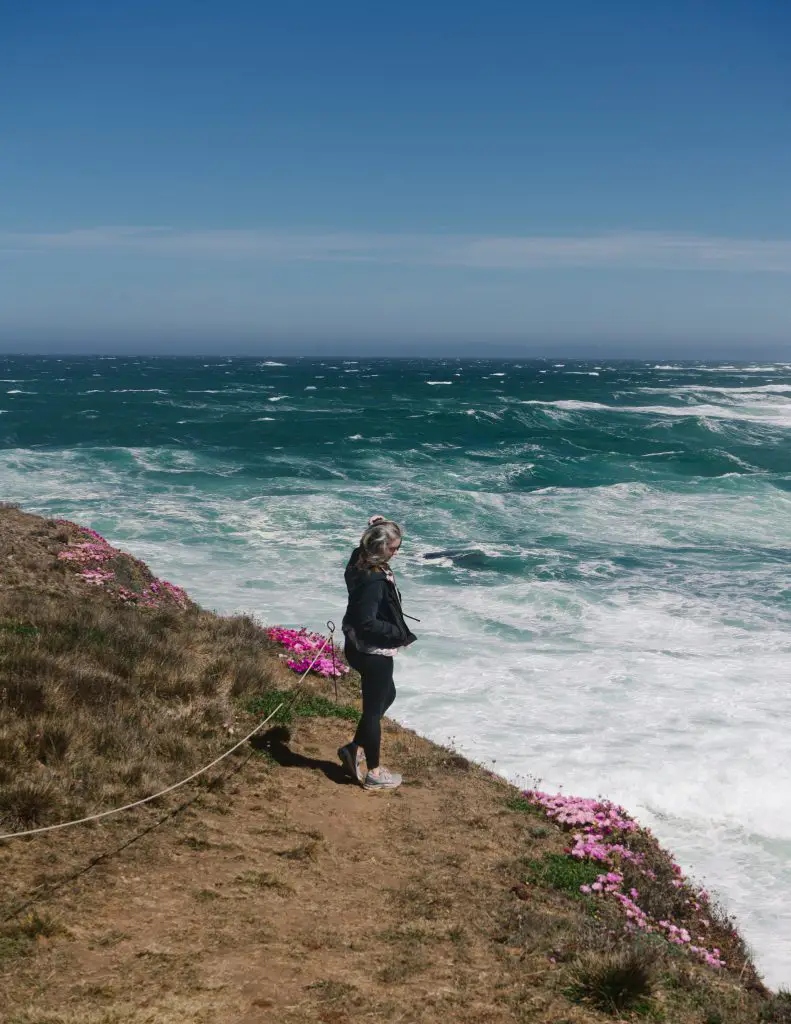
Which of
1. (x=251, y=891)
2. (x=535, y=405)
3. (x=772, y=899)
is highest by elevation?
(x=535, y=405)

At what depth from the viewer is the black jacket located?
6551mm

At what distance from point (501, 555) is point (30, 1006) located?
19.9m

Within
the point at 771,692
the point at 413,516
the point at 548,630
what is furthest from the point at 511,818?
the point at 413,516

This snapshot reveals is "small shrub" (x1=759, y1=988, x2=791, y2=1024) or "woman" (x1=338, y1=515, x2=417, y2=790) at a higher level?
"woman" (x1=338, y1=515, x2=417, y2=790)

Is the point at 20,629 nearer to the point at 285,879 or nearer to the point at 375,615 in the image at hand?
the point at 375,615

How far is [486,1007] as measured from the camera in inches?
171

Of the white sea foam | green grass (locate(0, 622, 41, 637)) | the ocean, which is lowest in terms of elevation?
the ocean

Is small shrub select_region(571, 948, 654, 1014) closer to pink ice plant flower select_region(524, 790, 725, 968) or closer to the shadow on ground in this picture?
pink ice plant flower select_region(524, 790, 725, 968)

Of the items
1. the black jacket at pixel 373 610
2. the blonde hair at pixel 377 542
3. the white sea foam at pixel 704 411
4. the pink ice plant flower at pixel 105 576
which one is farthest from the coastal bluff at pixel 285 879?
the white sea foam at pixel 704 411

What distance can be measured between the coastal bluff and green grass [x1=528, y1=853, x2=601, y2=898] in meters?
0.02

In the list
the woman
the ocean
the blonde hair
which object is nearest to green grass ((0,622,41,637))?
the woman

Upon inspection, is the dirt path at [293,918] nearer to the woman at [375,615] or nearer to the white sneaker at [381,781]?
the white sneaker at [381,781]

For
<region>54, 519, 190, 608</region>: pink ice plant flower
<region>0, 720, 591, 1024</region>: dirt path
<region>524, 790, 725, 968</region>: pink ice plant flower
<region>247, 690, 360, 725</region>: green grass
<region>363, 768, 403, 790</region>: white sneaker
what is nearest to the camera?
<region>0, 720, 591, 1024</region>: dirt path

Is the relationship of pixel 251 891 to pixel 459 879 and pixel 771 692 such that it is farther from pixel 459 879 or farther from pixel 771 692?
pixel 771 692
